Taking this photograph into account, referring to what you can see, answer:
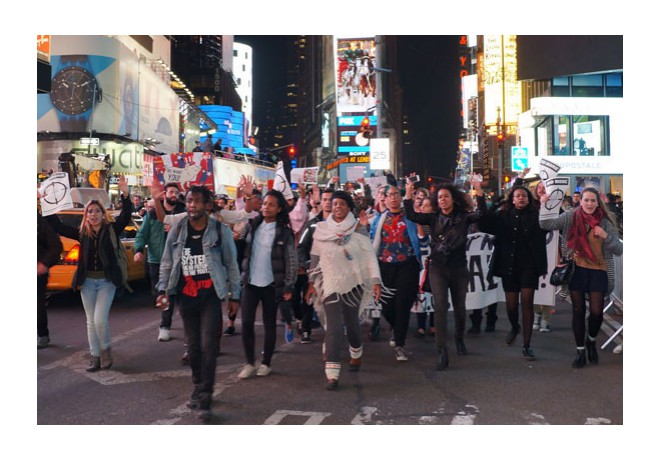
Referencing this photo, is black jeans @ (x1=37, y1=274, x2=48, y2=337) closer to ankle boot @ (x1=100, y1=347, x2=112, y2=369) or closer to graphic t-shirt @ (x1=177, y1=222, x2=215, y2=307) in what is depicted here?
ankle boot @ (x1=100, y1=347, x2=112, y2=369)

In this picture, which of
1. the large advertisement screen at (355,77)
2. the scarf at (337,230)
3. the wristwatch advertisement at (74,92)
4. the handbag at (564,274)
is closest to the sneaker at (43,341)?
the scarf at (337,230)

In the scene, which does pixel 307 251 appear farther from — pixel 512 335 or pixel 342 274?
pixel 512 335

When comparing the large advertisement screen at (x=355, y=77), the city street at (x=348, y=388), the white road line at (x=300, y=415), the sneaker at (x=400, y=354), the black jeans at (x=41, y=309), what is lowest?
the city street at (x=348, y=388)

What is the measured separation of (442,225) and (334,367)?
2114 mm

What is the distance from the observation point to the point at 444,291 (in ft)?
23.0

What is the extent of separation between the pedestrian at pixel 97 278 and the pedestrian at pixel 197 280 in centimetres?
160

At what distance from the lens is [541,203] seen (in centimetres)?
720

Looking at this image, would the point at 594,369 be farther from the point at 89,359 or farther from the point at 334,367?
the point at 89,359

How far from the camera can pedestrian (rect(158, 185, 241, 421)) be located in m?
5.39

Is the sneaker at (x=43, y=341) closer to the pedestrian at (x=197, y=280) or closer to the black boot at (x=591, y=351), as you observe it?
the pedestrian at (x=197, y=280)

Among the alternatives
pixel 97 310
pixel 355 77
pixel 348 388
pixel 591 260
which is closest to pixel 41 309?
pixel 97 310

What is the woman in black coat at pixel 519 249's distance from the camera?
7211 mm

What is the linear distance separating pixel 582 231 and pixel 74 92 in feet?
139

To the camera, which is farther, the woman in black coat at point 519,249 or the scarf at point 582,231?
the woman in black coat at point 519,249
